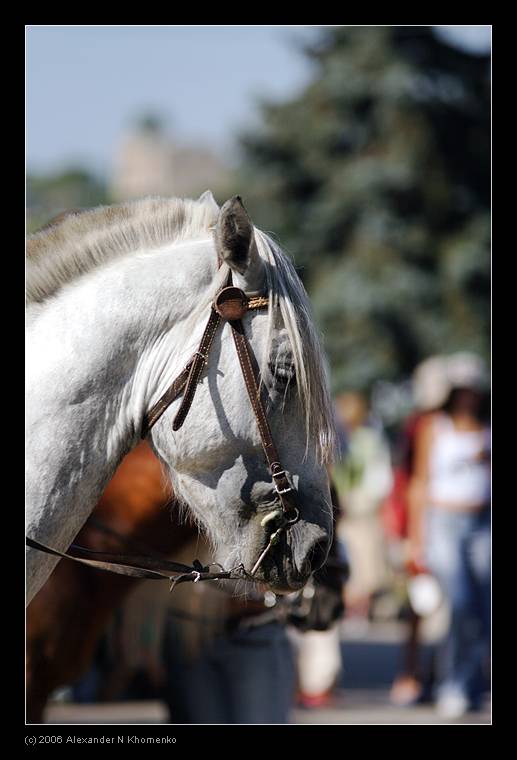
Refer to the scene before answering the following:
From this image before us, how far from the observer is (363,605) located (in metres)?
11.4

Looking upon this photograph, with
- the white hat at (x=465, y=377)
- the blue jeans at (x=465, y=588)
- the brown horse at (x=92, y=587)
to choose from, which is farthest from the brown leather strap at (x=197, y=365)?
the white hat at (x=465, y=377)

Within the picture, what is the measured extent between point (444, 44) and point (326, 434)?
16.8 m

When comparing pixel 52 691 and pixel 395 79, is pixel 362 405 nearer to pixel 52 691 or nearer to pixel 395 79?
pixel 52 691

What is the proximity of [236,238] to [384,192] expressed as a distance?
17153mm

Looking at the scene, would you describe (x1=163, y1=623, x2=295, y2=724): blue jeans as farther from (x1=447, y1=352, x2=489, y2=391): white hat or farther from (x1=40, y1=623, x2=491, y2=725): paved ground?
(x1=447, y1=352, x2=489, y2=391): white hat

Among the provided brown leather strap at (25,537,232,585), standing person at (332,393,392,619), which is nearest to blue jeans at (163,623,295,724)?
brown leather strap at (25,537,232,585)

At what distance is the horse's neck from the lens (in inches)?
116

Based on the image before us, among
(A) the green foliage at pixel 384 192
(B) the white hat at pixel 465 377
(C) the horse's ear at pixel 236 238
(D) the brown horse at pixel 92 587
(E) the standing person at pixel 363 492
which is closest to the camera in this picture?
(C) the horse's ear at pixel 236 238

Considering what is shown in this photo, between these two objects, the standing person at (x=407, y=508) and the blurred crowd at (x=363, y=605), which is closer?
the blurred crowd at (x=363, y=605)

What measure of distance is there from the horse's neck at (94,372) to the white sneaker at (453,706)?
206 inches

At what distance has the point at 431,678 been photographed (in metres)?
8.73

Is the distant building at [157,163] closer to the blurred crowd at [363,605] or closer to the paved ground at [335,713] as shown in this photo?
the blurred crowd at [363,605]

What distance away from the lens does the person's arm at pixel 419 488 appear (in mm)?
8125
